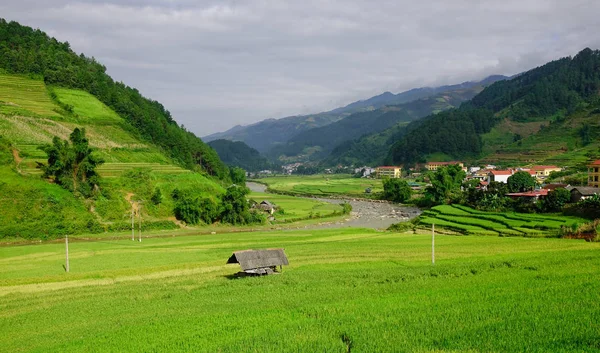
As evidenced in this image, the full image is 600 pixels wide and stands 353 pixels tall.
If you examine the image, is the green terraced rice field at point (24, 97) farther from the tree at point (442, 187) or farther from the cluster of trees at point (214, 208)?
the tree at point (442, 187)

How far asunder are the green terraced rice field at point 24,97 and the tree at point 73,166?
748 inches

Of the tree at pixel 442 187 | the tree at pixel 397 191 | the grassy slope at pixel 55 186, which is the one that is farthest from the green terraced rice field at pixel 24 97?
the tree at pixel 397 191

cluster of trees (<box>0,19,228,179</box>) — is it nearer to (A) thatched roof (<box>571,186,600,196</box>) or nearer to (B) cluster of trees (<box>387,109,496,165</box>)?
(A) thatched roof (<box>571,186,600,196</box>)

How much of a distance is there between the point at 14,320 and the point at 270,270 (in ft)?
43.4

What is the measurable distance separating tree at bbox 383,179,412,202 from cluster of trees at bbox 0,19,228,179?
156 feet

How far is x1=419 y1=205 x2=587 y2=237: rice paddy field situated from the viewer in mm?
44438

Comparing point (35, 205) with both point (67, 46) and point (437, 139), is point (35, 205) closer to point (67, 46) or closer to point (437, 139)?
point (67, 46)

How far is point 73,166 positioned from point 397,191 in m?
73.5

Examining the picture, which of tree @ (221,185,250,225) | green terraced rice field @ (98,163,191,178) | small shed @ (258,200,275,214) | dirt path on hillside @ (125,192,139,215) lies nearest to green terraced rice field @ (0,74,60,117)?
green terraced rice field @ (98,163,191,178)

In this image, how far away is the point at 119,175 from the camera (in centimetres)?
6300

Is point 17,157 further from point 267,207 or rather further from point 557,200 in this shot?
point 557,200

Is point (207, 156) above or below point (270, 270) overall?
above

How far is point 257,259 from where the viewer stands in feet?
83.1

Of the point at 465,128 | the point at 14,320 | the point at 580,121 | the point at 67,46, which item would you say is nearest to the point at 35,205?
the point at 14,320
